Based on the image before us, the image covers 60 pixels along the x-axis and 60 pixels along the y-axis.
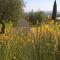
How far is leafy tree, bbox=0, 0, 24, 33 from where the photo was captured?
752 inches

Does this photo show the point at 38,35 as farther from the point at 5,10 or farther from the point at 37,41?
the point at 5,10

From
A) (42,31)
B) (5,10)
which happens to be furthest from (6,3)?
(42,31)

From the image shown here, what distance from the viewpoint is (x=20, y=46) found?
20.0 ft

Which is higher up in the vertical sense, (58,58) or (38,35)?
(38,35)

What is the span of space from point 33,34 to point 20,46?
47cm

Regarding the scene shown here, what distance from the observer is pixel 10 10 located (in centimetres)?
1916

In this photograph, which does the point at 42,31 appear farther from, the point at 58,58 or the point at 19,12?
the point at 19,12

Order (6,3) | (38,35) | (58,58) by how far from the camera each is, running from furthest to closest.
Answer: (6,3) < (38,35) < (58,58)

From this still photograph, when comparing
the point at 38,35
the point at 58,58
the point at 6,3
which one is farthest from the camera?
the point at 6,3

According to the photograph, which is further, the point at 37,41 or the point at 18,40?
the point at 18,40

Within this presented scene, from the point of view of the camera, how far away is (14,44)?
609cm

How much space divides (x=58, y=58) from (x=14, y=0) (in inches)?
551

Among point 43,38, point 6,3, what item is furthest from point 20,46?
point 6,3

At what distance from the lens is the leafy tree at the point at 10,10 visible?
19094 mm
